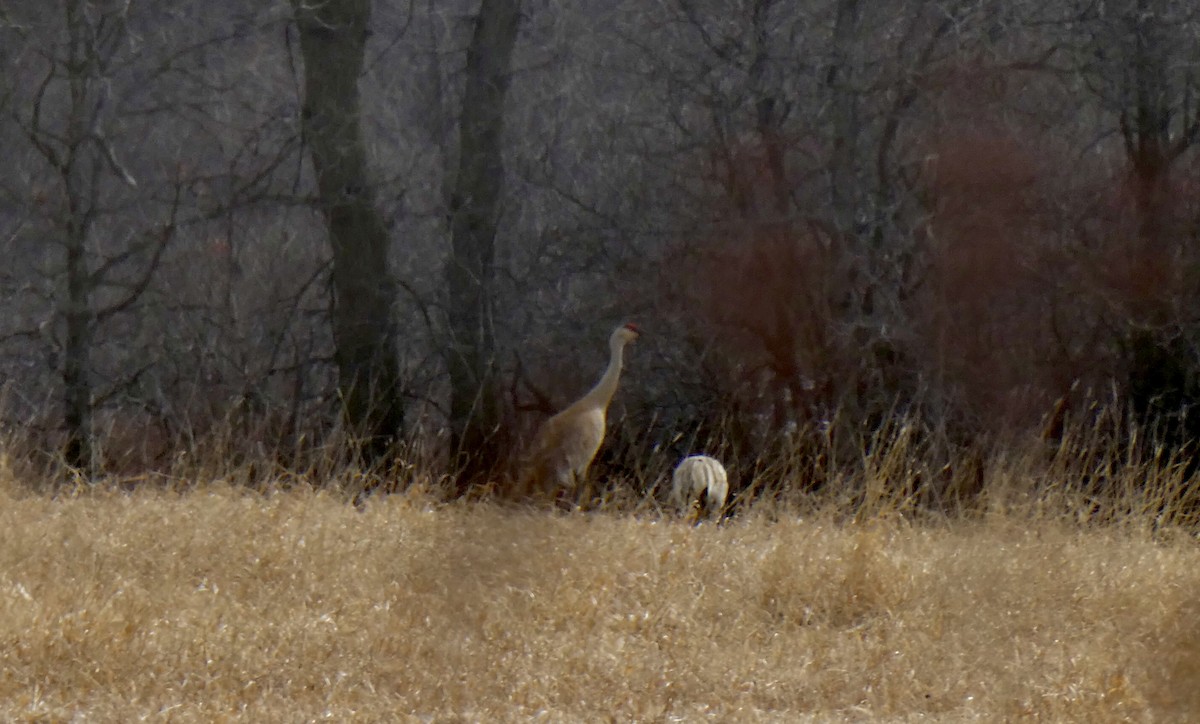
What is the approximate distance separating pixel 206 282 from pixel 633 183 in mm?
3617

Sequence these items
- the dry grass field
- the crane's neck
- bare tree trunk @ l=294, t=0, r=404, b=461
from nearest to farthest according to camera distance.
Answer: the dry grass field
the crane's neck
bare tree trunk @ l=294, t=0, r=404, b=461

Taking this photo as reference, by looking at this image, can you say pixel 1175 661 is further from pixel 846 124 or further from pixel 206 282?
pixel 206 282

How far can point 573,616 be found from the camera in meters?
5.96

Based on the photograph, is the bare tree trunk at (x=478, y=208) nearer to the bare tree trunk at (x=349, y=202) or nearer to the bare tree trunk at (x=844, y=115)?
the bare tree trunk at (x=349, y=202)

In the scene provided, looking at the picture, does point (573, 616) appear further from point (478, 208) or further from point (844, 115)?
point (478, 208)

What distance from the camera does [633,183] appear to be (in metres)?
12.2

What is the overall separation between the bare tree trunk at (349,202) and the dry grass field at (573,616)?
4.20 m

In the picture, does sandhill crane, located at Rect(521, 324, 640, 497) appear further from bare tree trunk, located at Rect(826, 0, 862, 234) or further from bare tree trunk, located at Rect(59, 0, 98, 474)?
bare tree trunk, located at Rect(59, 0, 98, 474)

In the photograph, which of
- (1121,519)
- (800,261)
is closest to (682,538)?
(1121,519)

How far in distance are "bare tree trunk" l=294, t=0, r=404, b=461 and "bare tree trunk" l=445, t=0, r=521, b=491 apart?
56cm

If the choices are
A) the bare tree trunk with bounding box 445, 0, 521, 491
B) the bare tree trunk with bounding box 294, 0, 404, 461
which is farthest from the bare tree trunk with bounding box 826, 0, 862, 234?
the bare tree trunk with bounding box 294, 0, 404, 461

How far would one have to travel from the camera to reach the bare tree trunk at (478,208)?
12289mm

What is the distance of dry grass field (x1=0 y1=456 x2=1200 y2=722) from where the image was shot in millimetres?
4992

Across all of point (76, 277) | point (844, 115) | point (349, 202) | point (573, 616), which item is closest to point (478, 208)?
point (349, 202)
